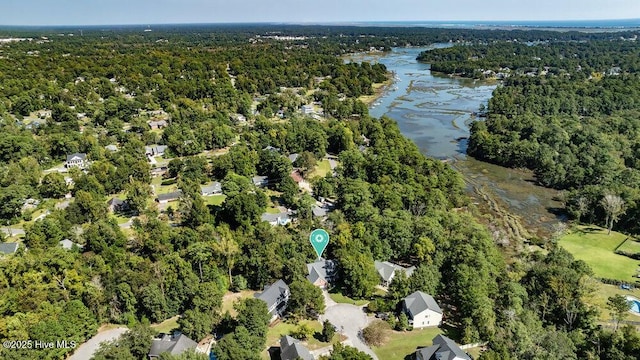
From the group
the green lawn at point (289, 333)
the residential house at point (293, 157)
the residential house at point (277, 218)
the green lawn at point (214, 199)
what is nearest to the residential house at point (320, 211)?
the residential house at point (277, 218)

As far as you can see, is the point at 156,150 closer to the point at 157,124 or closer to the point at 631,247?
the point at 157,124

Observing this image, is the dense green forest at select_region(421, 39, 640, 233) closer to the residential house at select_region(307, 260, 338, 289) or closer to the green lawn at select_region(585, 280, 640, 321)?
the green lawn at select_region(585, 280, 640, 321)

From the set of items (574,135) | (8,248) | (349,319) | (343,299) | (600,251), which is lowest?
(349,319)

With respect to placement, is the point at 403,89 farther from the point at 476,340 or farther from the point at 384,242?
the point at 476,340

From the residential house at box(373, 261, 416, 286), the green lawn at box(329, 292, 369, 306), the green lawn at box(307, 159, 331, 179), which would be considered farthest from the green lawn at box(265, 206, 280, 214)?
the green lawn at box(329, 292, 369, 306)

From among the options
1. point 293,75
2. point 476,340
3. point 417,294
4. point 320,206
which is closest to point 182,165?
point 320,206

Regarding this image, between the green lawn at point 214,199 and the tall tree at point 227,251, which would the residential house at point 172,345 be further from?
the green lawn at point 214,199

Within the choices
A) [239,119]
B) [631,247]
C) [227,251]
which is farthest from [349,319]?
[239,119]
